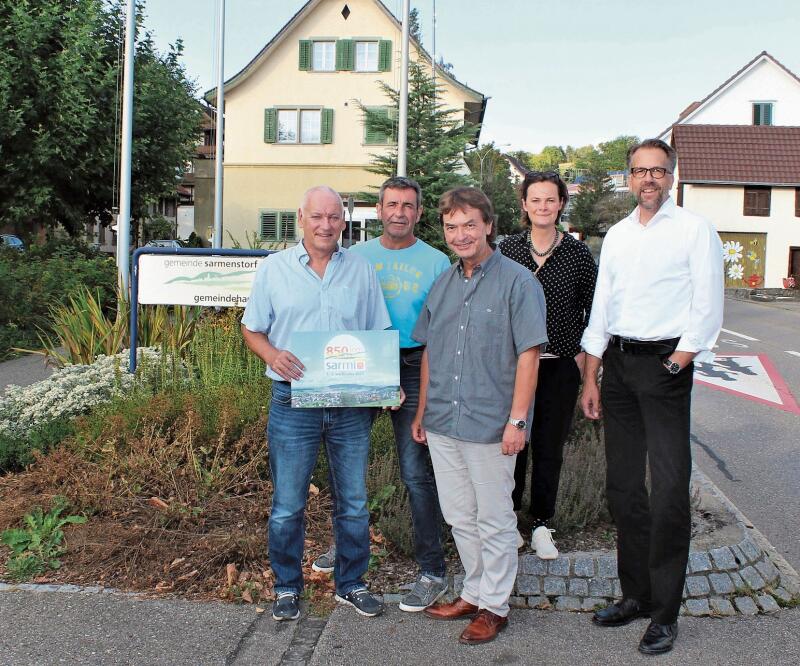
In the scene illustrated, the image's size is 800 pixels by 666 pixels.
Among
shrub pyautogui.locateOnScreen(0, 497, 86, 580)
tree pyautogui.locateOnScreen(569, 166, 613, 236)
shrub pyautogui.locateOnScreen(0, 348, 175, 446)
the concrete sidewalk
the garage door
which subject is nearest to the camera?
the concrete sidewalk

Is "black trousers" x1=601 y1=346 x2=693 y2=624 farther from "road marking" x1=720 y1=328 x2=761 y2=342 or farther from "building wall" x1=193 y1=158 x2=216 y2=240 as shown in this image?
"building wall" x1=193 y1=158 x2=216 y2=240

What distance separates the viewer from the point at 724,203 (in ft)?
153

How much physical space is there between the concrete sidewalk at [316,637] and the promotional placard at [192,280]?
11.6 ft

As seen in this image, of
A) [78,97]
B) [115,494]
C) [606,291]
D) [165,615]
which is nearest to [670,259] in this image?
[606,291]

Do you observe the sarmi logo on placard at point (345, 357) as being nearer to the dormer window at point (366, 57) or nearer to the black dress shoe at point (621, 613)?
the black dress shoe at point (621, 613)

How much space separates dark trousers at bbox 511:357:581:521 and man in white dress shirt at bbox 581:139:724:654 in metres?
0.63

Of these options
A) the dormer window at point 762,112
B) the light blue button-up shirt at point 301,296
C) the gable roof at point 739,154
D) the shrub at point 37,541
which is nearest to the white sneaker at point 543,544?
the light blue button-up shirt at point 301,296

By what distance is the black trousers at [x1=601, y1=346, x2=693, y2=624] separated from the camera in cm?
389

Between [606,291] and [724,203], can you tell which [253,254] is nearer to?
[606,291]

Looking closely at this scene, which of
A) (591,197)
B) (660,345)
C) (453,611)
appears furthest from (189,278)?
(591,197)

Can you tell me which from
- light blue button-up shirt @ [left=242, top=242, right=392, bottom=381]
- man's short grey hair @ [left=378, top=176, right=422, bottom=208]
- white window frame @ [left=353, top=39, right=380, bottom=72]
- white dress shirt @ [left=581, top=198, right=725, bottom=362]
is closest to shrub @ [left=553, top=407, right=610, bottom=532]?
white dress shirt @ [left=581, top=198, right=725, bottom=362]

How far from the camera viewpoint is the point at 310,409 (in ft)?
13.8

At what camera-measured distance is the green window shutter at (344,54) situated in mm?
36000

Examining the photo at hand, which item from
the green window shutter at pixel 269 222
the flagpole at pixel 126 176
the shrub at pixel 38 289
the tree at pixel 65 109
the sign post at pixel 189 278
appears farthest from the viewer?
the green window shutter at pixel 269 222
